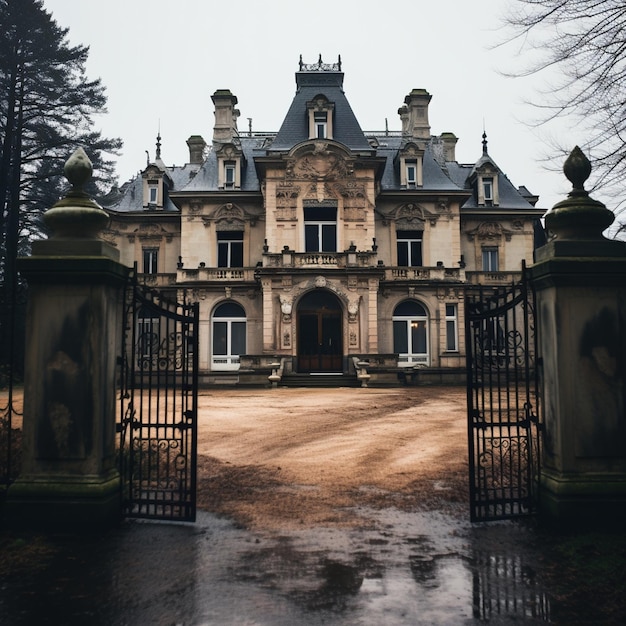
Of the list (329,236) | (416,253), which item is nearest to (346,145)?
(329,236)

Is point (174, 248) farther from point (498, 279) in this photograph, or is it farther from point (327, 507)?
point (327, 507)

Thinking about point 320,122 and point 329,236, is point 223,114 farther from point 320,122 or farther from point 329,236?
point 329,236

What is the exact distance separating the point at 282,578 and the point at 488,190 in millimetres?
33840

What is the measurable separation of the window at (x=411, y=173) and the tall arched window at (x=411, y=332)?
24.7ft

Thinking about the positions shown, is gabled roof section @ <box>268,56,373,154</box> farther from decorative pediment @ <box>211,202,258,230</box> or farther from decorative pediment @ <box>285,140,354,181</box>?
decorative pediment @ <box>211,202,258,230</box>

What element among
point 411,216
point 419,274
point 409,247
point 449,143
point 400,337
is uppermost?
point 449,143

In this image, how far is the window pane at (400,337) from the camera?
103ft

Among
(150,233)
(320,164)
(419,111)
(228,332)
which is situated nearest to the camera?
(320,164)

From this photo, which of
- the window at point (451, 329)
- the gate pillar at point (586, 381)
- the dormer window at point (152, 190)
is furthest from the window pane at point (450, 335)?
the gate pillar at point (586, 381)

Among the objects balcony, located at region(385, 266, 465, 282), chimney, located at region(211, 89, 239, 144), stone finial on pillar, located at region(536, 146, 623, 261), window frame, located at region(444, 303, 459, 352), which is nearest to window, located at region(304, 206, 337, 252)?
balcony, located at region(385, 266, 465, 282)

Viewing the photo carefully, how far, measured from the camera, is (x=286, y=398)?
2120cm

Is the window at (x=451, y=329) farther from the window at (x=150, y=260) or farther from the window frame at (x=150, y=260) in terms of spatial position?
the window at (x=150, y=260)

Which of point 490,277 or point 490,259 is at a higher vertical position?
point 490,259

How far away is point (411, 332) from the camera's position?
3156cm
